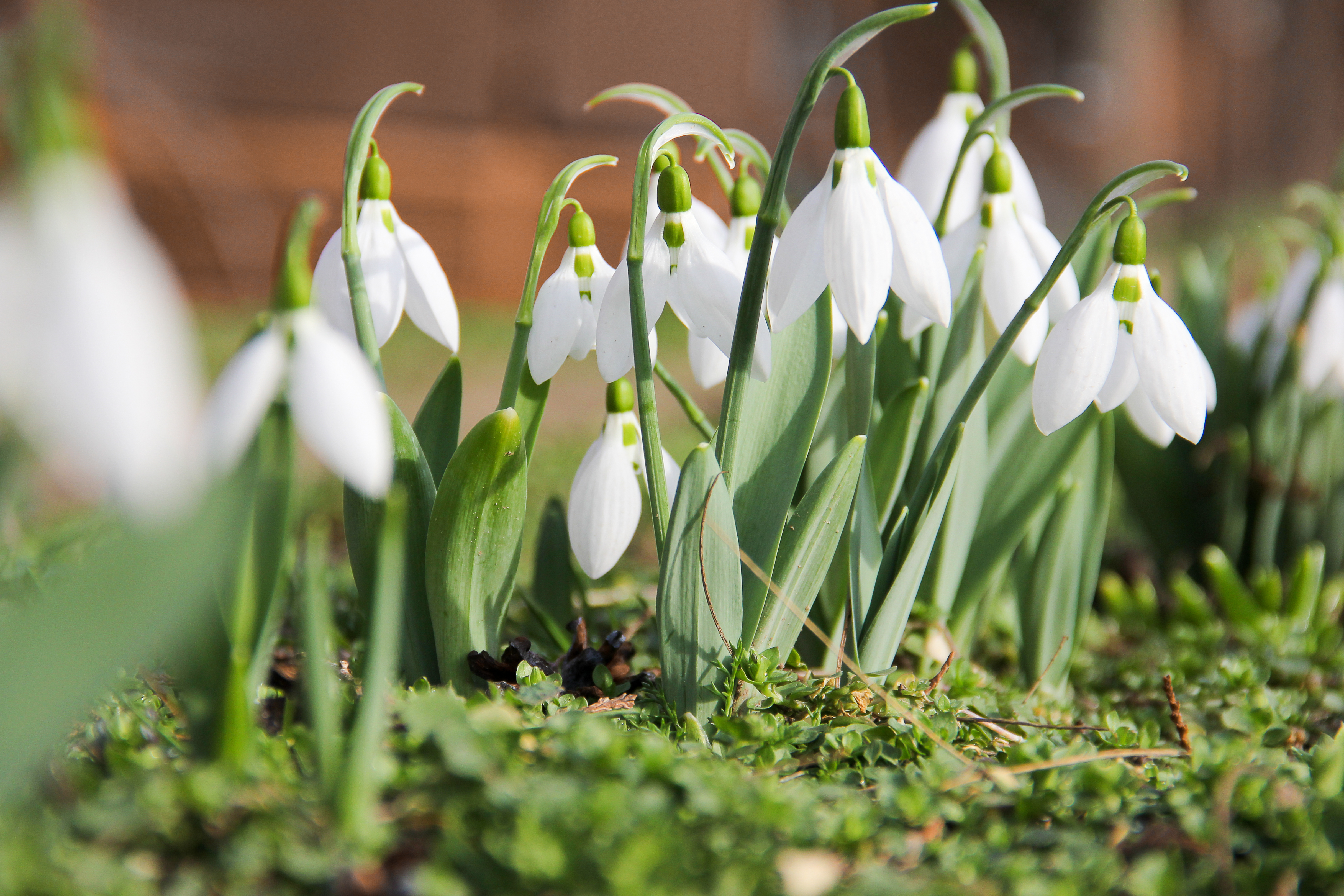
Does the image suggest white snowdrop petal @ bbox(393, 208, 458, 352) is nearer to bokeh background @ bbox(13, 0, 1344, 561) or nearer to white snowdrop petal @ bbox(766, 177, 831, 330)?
white snowdrop petal @ bbox(766, 177, 831, 330)

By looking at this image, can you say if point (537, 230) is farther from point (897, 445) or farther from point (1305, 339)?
point (1305, 339)

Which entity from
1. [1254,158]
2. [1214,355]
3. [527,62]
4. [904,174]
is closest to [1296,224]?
[1214,355]

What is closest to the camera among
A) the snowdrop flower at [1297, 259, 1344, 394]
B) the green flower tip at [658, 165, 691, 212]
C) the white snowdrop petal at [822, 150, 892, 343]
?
the white snowdrop petal at [822, 150, 892, 343]

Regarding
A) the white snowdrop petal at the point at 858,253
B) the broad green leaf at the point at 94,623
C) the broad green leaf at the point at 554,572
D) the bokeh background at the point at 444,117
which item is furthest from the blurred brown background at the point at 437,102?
the broad green leaf at the point at 94,623

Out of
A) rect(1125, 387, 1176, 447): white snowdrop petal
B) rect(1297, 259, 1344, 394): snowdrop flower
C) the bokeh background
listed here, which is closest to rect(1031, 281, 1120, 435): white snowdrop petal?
rect(1125, 387, 1176, 447): white snowdrop petal

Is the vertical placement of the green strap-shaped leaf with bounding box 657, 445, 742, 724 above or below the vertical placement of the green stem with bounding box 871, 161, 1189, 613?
below

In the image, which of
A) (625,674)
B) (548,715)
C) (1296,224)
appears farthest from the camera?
(1296,224)

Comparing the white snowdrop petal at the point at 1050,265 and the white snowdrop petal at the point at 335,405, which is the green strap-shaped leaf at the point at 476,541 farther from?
the white snowdrop petal at the point at 1050,265

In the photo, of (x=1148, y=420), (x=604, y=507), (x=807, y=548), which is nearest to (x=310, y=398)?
(x=604, y=507)
